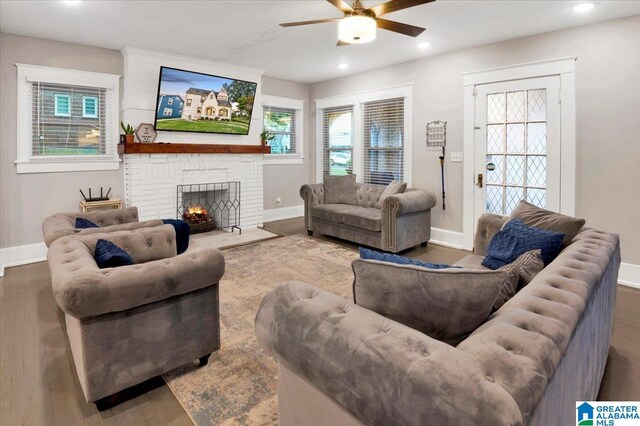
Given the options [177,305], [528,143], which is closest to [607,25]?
[528,143]

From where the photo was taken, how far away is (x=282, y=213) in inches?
286

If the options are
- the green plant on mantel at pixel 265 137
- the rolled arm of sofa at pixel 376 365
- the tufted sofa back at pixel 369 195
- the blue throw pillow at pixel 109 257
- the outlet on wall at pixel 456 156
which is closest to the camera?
the rolled arm of sofa at pixel 376 365

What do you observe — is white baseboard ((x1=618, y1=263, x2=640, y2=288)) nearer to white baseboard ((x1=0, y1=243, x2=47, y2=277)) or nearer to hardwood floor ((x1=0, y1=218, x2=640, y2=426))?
hardwood floor ((x1=0, y1=218, x2=640, y2=426))

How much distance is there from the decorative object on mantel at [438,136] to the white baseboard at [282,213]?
121 inches

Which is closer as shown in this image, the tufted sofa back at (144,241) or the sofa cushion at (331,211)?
the tufted sofa back at (144,241)

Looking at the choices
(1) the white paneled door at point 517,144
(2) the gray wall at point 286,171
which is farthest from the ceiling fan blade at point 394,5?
(2) the gray wall at point 286,171

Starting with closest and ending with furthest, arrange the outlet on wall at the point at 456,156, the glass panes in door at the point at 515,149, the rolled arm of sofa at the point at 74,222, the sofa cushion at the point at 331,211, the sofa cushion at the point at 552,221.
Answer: the sofa cushion at the point at 552,221
the rolled arm of sofa at the point at 74,222
the glass panes in door at the point at 515,149
the outlet on wall at the point at 456,156
the sofa cushion at the point at 331,211

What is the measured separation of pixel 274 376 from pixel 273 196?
5159 millimetres

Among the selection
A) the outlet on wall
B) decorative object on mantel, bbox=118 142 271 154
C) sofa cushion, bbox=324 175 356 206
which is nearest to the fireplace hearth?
decorative object on mantel, bbox=118 142 271 154

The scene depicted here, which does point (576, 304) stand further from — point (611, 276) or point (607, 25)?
point (607, 25)

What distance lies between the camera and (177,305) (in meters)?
2.05

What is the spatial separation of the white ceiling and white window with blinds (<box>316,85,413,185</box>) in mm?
855

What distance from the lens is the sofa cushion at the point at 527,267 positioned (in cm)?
167

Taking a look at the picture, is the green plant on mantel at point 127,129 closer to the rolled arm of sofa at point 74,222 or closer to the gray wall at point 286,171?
the rolled arm of sofa at point 74,222
